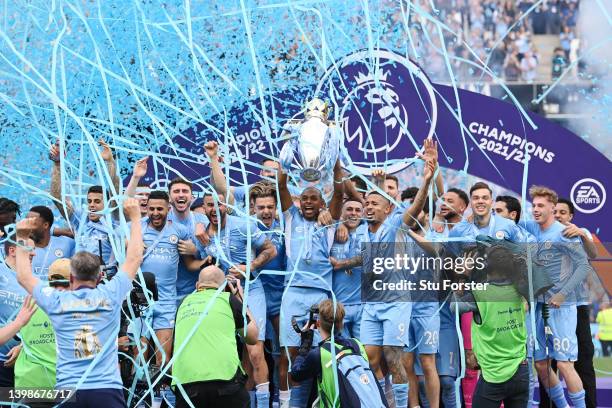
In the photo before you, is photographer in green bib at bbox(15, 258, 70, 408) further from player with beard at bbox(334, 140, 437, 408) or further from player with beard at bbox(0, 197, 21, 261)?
player with beard at bbox(334, 140, 437, 408)

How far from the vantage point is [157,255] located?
30.0 feet

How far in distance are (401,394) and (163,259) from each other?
1935 mm

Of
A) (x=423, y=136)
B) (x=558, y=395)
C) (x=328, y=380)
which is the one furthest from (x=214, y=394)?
(x=423, y=136)

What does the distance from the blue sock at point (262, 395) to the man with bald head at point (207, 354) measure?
134 cm

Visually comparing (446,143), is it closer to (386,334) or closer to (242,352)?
(386,334)

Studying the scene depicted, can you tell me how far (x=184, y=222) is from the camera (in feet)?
30.6

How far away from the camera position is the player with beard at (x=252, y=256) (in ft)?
29.0

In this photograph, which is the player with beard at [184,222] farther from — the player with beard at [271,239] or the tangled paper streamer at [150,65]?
the player with beard at [271,239]

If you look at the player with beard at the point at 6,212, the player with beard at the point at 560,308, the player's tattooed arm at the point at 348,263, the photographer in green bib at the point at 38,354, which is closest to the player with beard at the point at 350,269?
the player's tattooed arm at the point at 348,263

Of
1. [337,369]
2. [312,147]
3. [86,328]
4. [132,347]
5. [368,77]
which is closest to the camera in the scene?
[86,328]

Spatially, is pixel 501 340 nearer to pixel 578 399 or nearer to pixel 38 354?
pixel 578 399

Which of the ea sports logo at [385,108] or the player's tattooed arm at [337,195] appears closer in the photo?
the player's tattooed arm at [337,195]

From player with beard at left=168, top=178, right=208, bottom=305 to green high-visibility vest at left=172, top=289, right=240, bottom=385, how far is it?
173 cm

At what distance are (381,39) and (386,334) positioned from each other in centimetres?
229
